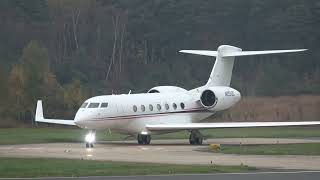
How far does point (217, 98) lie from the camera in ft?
156

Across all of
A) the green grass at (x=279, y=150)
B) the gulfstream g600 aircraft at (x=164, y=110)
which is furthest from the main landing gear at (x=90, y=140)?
the green grass at (x=279, y=150)

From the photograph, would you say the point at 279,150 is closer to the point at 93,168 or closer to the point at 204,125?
the point at 204,125

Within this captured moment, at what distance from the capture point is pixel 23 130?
56625 millimetres

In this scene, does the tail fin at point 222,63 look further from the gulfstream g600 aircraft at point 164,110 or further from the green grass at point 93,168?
the green grass at point 93,168

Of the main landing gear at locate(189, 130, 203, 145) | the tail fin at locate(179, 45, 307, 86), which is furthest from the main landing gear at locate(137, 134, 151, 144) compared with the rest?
the tail fin at locate(179, 45, 307, 86)

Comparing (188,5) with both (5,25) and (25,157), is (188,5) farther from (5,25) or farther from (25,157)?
(25,157)

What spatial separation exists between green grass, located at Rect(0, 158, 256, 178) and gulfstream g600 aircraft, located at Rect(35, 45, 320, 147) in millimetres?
11867

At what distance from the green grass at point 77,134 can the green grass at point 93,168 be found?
15983mm

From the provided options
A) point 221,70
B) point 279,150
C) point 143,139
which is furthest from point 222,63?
point 279,150

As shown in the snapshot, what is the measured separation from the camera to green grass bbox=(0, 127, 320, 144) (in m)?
48.1

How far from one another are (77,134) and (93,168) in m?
26.5

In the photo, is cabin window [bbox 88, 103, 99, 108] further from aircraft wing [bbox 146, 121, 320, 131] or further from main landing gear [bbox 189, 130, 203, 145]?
main landing gear [bbox 189, 130, 203, 145]

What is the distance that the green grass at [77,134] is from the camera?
158 ft

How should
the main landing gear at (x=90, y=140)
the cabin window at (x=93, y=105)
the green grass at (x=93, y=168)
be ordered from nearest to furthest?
the green grass at (x=93, y=168), the main landing gear at (x=90, y=140), the cabin window at (x=93, y=105)
